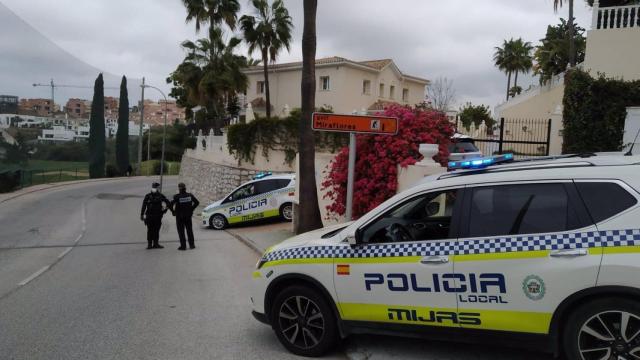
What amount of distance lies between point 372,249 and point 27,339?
13.7 feet

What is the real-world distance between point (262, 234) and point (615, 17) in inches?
595

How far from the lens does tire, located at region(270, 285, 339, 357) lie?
5.29 meters

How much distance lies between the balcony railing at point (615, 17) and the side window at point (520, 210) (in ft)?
61.1

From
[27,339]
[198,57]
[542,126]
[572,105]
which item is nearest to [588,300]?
[27,339]

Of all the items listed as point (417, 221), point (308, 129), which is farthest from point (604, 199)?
point (308, 129)

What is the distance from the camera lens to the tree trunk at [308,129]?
39.6ft

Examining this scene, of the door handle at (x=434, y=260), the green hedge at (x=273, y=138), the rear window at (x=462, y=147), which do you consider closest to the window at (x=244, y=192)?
the green hedge at (x=273, y=138)

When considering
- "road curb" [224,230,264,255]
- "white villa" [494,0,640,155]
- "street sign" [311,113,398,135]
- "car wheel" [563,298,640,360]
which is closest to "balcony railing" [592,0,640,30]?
"white villa" [494,0,640,155]

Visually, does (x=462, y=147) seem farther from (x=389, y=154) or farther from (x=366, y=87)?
(x=366, y=87)

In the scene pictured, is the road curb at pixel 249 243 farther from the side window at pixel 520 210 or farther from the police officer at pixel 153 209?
the side window at pixel 520 210

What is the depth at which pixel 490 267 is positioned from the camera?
14.4 feet

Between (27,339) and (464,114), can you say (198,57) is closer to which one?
(464,114)

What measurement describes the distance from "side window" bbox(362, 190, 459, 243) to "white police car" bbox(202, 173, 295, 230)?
540 inches

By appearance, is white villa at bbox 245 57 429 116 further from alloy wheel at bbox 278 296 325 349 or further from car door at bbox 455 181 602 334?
car door at bbox 455 181 602 334
